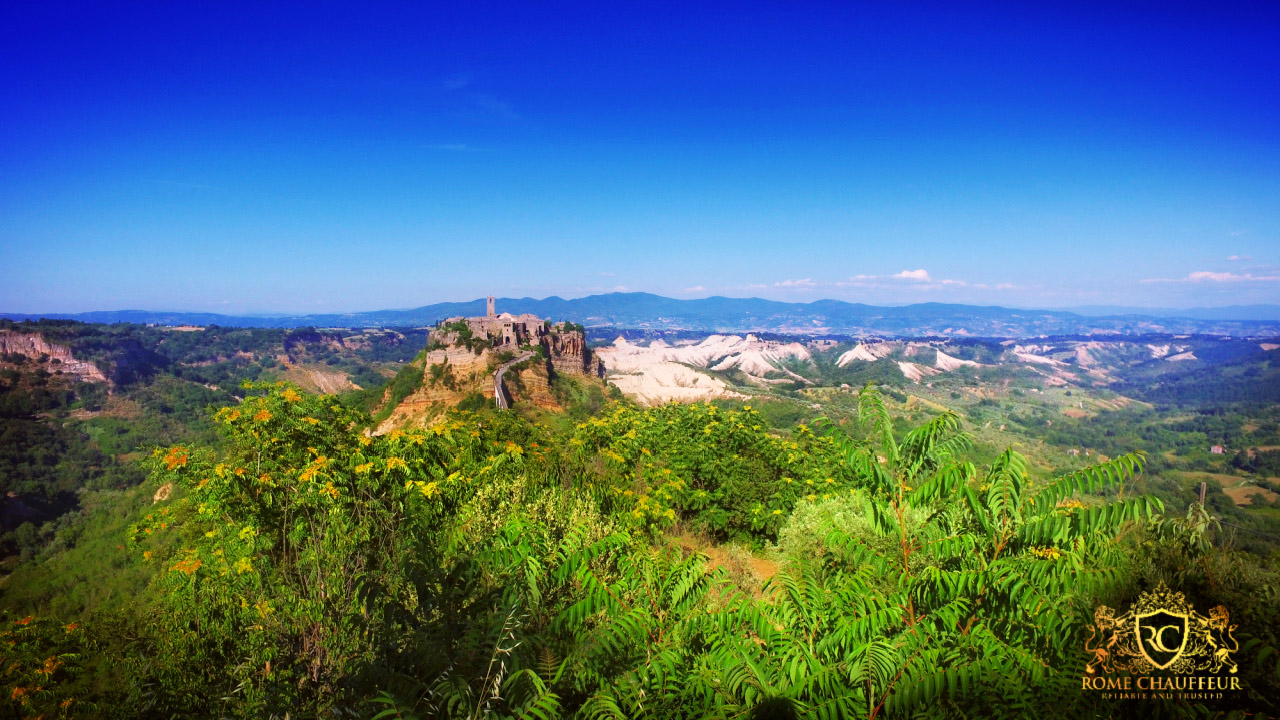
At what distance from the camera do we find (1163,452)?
252 ft

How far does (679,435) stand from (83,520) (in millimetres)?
58663

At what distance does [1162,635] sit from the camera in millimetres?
3670

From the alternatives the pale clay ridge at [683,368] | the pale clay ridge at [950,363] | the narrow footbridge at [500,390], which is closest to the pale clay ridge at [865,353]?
the pale clay ridge at [683,368]

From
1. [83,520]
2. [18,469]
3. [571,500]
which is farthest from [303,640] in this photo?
[18,469]

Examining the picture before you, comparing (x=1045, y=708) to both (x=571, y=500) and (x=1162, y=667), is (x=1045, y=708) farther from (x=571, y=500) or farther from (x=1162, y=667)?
(x=571, y=500)

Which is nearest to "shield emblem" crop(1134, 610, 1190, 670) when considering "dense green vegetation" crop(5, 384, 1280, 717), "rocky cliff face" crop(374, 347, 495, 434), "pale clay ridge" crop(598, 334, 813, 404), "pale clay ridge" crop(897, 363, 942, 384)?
"dense green vegetation" crop(5, 384, 1280, 717)

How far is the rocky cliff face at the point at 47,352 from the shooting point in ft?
282

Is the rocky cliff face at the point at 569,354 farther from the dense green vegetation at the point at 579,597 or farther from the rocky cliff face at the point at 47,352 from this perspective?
the rocky cliff face at the point at 47,352

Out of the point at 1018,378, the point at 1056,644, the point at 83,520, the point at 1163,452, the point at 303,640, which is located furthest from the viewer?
the point at 1018,378

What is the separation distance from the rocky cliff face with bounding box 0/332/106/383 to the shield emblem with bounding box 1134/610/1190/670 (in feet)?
406

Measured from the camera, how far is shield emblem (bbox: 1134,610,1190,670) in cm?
355

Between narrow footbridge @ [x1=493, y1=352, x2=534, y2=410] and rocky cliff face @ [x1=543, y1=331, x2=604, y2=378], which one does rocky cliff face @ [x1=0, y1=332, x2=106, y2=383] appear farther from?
narrow footbridge @ [x1=493, y1=352, x2=534, y2=410]

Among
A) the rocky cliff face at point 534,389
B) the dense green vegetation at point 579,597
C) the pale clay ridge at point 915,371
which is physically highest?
the dense green vegetation at point 579,597

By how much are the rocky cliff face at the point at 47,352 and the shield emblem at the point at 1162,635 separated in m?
124
